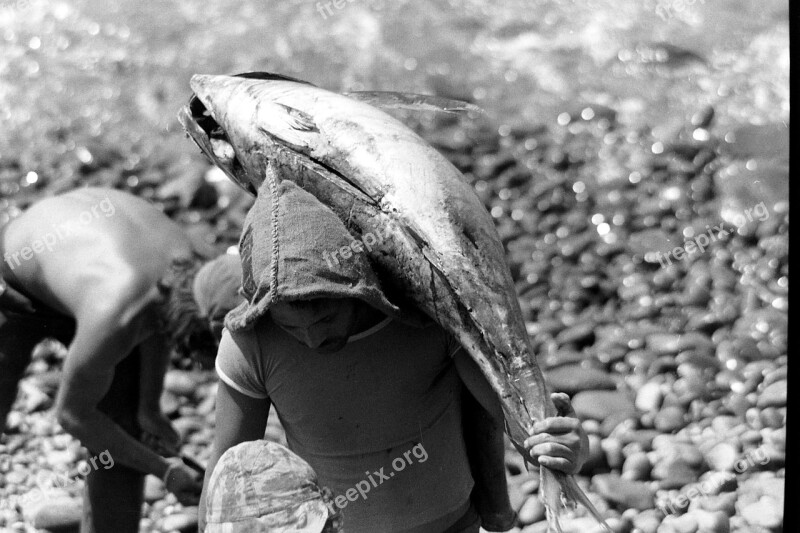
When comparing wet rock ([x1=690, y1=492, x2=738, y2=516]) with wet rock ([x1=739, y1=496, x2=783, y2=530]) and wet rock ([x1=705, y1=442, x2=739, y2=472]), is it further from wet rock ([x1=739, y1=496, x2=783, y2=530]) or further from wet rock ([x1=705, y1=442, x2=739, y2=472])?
wet rock ([x1=705, y1=442, x2=739, y2=472])

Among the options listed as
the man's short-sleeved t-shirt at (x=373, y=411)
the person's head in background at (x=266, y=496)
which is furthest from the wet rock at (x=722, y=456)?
the person's head in background at (x=266, y=496)

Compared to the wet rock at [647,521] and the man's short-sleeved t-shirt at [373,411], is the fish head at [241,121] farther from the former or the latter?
the wet rock at [647,521]

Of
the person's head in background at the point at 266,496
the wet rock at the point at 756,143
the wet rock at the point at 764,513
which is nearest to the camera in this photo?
the person's head in background at the point at 266,496

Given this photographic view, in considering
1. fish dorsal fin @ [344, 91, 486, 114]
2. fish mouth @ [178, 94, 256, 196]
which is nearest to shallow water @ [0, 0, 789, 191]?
fish dorsal fin @ [344, 91, 486, 114]

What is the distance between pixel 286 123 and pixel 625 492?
2880mm

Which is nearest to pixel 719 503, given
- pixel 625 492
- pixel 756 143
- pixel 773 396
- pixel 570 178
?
pixel 625 492

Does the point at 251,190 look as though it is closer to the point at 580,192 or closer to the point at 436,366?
the point at 436,366

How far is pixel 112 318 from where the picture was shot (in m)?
4.00

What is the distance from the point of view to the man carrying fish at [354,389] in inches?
102

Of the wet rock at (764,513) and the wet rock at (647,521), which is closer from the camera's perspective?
the wet rock at (764,513)

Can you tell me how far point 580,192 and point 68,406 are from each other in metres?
4.39

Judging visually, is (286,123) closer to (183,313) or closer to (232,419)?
(232,419)

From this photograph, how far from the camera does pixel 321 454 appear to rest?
3039 mm

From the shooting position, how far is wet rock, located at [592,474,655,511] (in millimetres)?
4992
